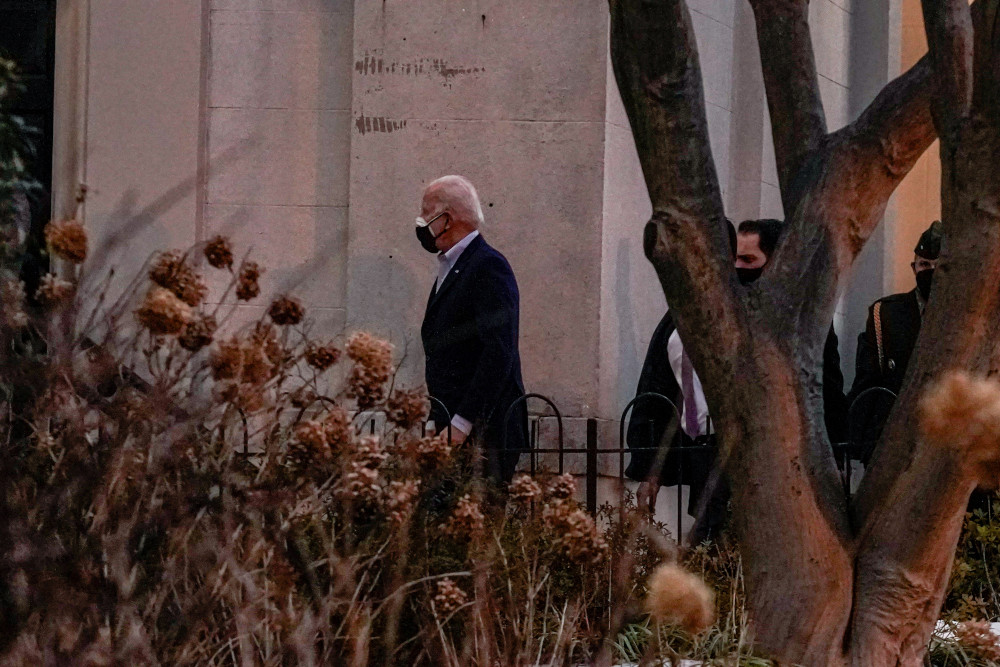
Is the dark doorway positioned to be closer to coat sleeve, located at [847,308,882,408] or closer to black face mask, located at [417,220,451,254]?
black face mask, located at [417,220,451,254]

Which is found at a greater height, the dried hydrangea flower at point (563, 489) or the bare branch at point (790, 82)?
the bare branch at point (790, 82)

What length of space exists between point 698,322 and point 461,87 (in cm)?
399

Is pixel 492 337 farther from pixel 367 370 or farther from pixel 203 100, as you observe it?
pixel 367 370

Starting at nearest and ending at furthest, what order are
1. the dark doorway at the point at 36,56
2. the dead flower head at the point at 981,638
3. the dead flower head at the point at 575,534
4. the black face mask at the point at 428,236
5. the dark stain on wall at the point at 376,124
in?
1. the dead flower head at the point at 575,534
2. the dead flower head at the point at 981,638
3. the black face mask at the point at 428,236
4. the dark stain on wall at the point at 376,124
5. the dark doorway at the point at 36,56

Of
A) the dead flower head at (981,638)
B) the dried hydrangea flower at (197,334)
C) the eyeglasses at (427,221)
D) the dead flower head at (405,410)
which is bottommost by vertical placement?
the dead flower head at (981,638)

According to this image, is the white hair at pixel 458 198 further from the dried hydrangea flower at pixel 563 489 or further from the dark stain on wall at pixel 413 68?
the dried hydrangea flower at pixel 563 489

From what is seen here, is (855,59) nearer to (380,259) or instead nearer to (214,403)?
(380,259)

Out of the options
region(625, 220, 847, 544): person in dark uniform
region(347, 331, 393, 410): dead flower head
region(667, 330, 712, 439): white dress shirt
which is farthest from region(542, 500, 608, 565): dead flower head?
region(667, 330, 712, 439): white dress shirt

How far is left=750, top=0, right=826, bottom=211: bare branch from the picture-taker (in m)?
5.64

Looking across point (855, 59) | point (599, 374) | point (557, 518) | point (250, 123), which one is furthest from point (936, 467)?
point (855, 59)

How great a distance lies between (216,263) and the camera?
3.74 metres

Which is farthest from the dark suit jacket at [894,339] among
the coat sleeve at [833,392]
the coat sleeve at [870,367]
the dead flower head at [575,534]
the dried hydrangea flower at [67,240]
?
the dried hydrangea flower at [67,240]

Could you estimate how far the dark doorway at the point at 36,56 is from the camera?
952 cm

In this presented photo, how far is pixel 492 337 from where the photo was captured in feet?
22.9
